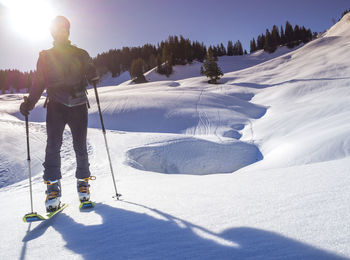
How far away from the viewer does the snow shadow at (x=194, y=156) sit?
734 cm

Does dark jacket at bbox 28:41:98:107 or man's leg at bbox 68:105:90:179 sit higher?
dark jacket at bbox 28:41:98:107

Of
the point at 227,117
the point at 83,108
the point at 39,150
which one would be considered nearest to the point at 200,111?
the point at 227,117

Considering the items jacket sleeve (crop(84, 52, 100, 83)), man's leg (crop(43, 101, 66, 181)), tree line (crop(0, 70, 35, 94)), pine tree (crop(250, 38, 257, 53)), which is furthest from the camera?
pine tree (crop(250, 38, 257, 53))

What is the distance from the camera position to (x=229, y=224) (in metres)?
1.64

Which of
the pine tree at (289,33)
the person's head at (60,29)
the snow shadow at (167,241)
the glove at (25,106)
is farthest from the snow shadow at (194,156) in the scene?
the pine tree at (289,33)

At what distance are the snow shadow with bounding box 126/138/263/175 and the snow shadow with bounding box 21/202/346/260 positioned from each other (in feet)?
15.6

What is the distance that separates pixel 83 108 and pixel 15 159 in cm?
408

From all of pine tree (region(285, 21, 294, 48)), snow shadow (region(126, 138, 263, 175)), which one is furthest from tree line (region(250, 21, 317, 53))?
snow shadow (region(126, 138, 263, 175))

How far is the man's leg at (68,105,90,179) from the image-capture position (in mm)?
2924

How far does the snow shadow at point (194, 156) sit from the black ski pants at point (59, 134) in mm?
3712

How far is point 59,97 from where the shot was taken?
2816 millimetres

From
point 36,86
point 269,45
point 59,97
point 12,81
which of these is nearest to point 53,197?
point 59,97

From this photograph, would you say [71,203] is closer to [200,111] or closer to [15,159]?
[15,159]

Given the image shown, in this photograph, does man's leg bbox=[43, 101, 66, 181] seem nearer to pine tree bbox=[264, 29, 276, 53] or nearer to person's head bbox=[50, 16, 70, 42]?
person's head bbox=[50, 16, 70, 42]
